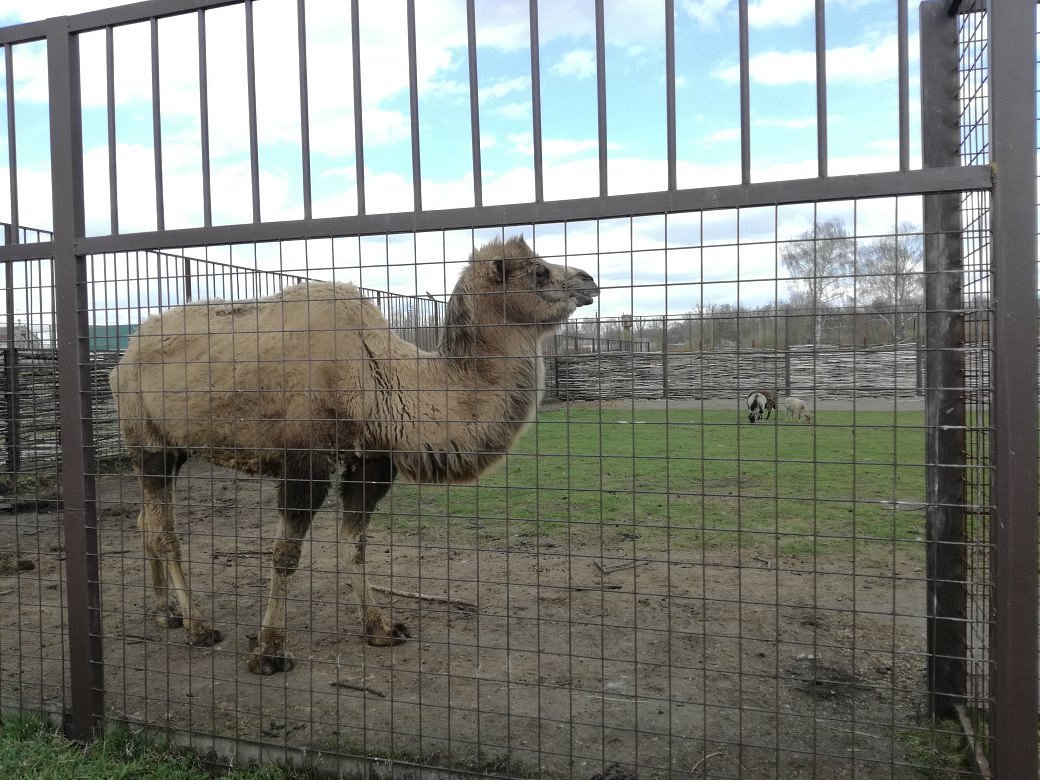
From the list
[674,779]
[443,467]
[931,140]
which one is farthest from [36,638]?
[931,140]

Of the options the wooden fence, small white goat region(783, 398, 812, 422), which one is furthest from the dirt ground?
small white goat region(783, 398, 812, 422)

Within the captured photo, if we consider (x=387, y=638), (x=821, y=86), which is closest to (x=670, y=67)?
(x=821, y=86)

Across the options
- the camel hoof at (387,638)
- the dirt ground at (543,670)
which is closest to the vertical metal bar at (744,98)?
the dirt ground at (543,670)

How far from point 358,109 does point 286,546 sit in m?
2.77

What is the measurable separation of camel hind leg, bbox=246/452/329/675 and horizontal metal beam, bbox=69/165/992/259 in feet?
5.03

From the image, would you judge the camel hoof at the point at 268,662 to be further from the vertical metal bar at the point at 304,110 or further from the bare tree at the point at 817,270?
the bare tree at the point at 817,270

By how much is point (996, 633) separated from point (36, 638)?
5892 mm

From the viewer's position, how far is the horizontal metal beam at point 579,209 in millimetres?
2539

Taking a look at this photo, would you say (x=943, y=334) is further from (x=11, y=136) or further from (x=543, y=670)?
(x=11, y=136)

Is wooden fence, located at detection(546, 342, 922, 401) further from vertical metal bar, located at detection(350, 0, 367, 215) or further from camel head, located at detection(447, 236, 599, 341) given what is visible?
vertical metal bar, located at detection(350, 0, 367, 215)

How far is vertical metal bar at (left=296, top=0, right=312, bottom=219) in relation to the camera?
129 inches

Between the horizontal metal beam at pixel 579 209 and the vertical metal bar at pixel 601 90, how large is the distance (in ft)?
0.29

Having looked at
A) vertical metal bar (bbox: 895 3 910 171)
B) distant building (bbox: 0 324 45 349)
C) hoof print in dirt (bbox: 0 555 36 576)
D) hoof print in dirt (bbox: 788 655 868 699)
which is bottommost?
hoof print in dirt (bbox: 788 655 868 699)

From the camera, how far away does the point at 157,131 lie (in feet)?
11.9
